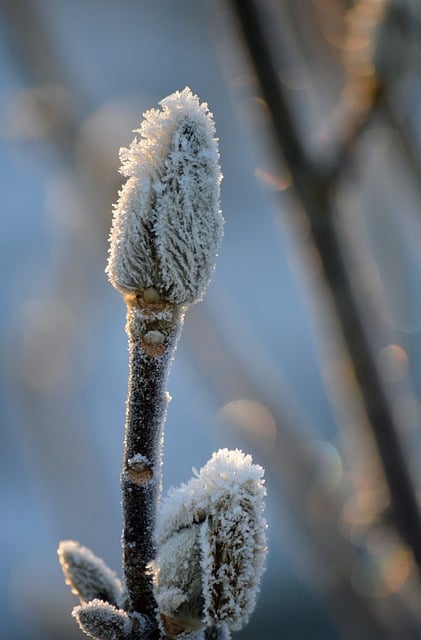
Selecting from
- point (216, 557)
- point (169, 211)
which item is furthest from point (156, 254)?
point (216, 557)

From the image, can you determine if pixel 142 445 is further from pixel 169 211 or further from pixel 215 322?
→ pixel 215 322

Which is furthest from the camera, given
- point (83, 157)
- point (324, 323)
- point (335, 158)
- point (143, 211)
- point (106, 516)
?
point (106, 516)

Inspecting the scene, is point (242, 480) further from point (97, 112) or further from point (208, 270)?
point (97, 112)

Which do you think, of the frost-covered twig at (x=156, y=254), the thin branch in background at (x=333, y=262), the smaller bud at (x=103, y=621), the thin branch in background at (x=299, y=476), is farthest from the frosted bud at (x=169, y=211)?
the thin branch in background at (x=299, y=476)

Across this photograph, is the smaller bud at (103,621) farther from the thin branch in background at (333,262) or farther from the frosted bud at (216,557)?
the thin branch in background at (333,262)

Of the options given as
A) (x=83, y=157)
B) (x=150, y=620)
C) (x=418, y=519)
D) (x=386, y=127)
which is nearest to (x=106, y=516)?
(x=83, y=157)

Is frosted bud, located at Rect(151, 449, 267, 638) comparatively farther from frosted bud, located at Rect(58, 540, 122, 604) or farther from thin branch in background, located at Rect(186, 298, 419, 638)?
thin branch in background, located at Rect(186, 298, 419, 638)
